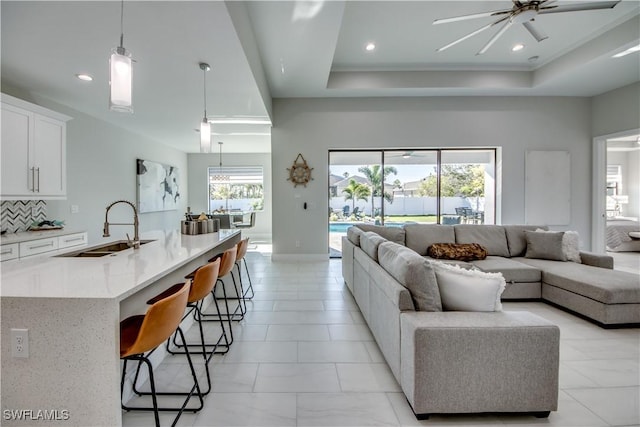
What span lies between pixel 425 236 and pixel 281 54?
10.4 ft

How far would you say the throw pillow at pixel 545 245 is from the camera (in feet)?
12.4

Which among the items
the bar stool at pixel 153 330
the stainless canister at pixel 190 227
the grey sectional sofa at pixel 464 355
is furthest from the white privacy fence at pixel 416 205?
the bar stool at pixel 153 330

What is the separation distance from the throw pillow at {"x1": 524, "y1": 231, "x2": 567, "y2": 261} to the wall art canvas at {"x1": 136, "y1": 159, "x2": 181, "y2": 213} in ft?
23.0

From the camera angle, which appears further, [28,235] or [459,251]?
[459,251]

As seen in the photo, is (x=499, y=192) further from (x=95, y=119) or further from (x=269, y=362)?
(x=95, y=119)

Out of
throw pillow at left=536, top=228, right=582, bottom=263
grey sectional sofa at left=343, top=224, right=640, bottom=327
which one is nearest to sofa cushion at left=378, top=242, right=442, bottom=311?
grey sectional sofa at left=343, top=224, right=640, bottom=327

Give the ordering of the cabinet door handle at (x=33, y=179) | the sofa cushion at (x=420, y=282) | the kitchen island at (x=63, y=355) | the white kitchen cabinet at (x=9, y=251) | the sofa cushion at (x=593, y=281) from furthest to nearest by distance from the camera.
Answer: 1. the cabinet door handle at (x=33, y=179)
2. the white kitchen cabinet at (x=9, y=251)
3. the sofa cushion at (x=593, y=281)
4. the sofa cushion at (x=420, y=282)
5. the kitchen island at (x=63, y=355)

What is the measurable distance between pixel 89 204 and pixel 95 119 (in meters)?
1.44

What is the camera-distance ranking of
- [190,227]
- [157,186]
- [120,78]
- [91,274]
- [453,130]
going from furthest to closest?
[157,186] → [453,130] → [190,227] → [120,78] → [91,274]

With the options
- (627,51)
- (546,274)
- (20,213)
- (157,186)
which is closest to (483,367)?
(546,274)

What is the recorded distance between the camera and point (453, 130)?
5.86 meters

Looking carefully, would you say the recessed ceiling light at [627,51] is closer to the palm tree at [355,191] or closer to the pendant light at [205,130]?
the palm tree at [355,191]

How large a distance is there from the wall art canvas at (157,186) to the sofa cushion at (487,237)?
6176 mm

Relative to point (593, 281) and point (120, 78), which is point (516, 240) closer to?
point (593, 281)
